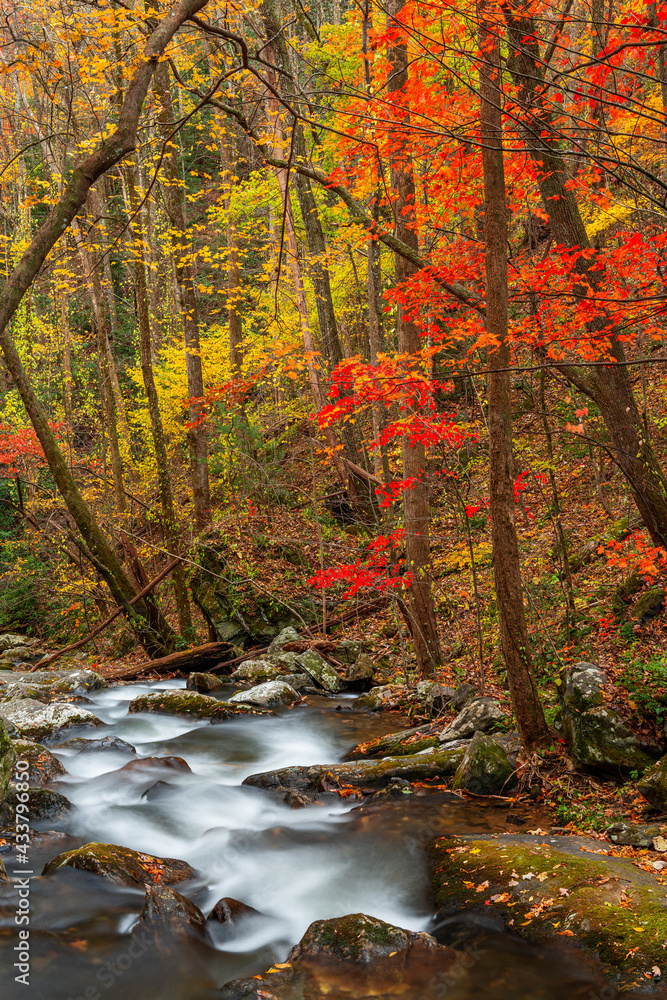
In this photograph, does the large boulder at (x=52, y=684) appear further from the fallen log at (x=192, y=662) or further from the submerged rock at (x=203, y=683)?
the submerged rock at (x=203, y=683)

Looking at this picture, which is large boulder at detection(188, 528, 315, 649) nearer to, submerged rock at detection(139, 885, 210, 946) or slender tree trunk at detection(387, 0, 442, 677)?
slender tree trunk at detection(387, 0, 442, 677)

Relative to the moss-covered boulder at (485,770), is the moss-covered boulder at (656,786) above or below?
above

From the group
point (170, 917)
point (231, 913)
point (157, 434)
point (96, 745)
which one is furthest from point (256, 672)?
point (170, 917)

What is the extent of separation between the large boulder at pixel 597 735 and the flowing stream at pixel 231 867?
94 cm

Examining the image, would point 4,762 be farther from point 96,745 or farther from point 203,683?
point 203,683

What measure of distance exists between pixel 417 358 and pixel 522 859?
553 cm

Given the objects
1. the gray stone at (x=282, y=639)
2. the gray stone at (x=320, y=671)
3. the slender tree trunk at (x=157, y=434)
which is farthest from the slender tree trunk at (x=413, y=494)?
the slender tree trunk at (x=157, y=434)

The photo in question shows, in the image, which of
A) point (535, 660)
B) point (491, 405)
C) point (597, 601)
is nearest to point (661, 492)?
point (597, 601)

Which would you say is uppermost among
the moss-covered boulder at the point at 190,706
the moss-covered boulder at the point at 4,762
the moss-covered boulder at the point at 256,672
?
the moss-covered boulder at the point at 4,762

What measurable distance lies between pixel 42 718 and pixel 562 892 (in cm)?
708

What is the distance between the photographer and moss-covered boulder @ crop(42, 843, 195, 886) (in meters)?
4.95

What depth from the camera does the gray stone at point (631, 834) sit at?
469 centimetres

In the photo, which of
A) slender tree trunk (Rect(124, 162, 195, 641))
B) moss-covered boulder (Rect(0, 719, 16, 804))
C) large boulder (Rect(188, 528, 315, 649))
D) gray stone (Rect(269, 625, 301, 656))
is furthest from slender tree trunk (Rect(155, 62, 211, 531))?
moss-covered boulder (Rect(0, 719, 16, 804))

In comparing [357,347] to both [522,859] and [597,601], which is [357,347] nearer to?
[597,601]
